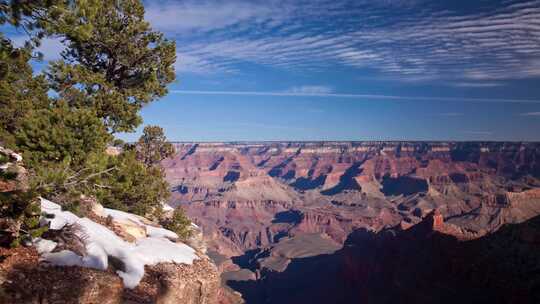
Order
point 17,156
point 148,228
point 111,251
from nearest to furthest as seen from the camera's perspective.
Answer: point 111,251
point 17,156
point 148,228

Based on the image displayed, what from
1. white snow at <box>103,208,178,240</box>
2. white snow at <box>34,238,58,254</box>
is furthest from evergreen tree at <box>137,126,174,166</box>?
white snow at <box>34,238,58,254</box>

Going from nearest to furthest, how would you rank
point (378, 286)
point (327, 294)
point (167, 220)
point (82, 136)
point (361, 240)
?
1. point (82, 136)
2. point (167, 220)
3. point (378, 286)
4. point (327, 294)
5. point (361, 240)

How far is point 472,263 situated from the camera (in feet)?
179

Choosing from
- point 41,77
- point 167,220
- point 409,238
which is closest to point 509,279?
point 409,238

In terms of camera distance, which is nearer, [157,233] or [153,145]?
[157,233]

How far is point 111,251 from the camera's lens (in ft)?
43.3

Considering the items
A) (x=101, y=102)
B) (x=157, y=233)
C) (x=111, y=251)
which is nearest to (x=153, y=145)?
(x=101, y=102)

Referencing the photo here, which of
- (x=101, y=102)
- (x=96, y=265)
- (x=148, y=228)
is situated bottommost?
(x=96, y=265)

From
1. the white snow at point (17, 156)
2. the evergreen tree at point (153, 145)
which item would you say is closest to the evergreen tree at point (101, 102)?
the white snow at point (17, 156)

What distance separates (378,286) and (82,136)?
74.8m

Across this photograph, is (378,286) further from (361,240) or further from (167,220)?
(167,220)

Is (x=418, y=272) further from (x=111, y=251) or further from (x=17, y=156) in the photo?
(x=17, y=156)

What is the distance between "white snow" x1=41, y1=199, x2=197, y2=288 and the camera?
11.8 metres

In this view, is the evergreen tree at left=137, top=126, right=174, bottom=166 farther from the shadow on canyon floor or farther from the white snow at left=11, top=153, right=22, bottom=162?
the shadow on canyon floor
